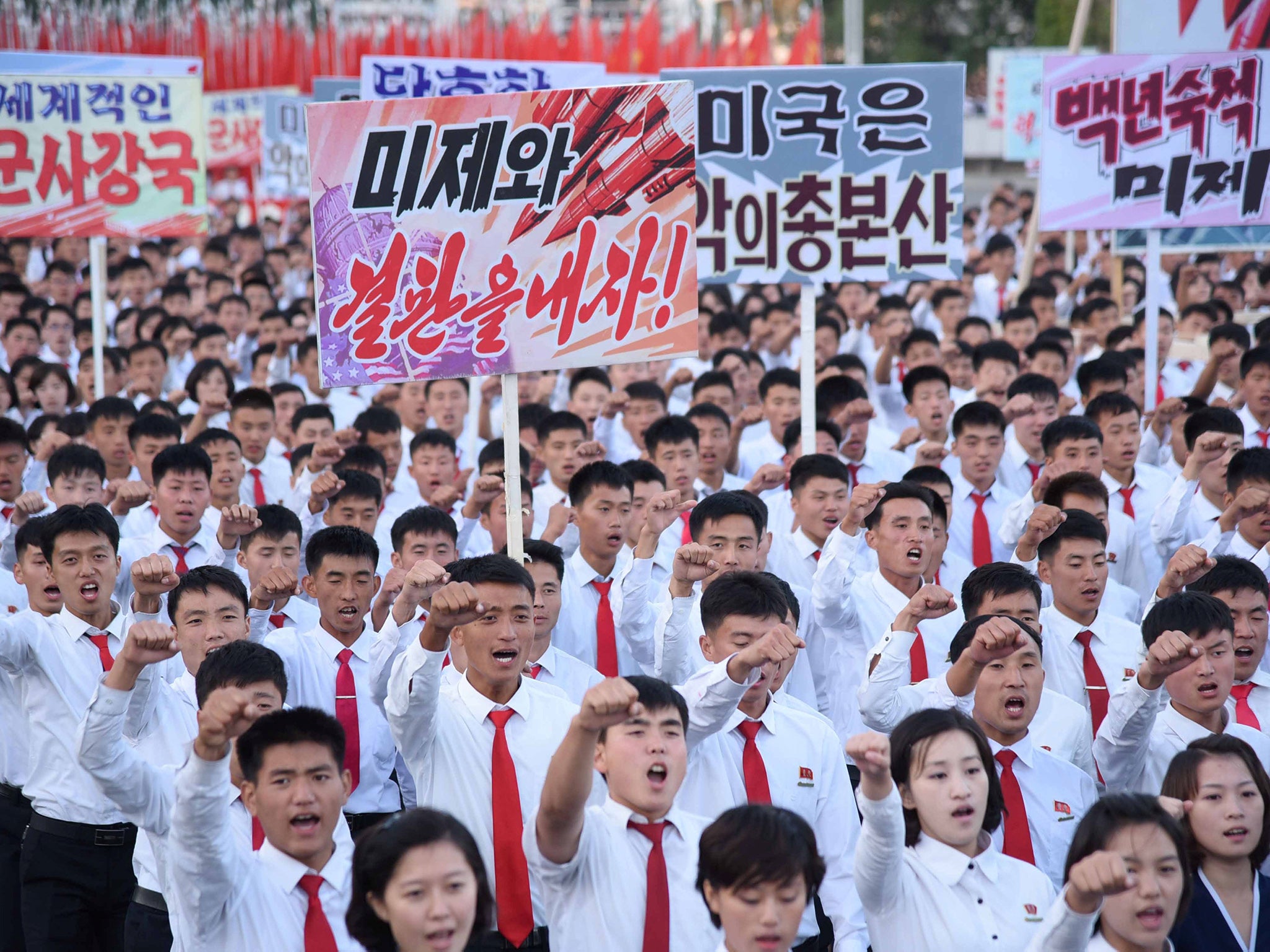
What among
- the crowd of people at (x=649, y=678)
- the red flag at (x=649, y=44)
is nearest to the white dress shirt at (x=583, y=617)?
the crowd of people at (x=649, y=678)

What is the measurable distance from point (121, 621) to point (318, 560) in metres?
0.78

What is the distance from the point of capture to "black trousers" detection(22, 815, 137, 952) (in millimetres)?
5371

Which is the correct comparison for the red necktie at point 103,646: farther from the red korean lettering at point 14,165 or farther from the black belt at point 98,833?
the red korean lettering at point 14,165

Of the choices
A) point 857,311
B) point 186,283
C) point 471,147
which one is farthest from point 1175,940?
point 186,283

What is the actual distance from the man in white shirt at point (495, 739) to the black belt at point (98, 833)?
1.40m

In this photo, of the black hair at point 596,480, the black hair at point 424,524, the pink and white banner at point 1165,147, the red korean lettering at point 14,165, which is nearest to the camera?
the black hair at point 424,524

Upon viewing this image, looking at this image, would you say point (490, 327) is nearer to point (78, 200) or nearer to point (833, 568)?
point (833, 568)

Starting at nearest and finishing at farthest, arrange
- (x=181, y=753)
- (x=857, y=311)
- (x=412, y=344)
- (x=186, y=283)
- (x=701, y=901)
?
1. (x=701, y=901)
2. (x=181, y=753)
3. (x=412, y=344)
4. (x=857, y=311)
5. (x=186, y=283)

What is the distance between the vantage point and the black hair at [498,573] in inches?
183

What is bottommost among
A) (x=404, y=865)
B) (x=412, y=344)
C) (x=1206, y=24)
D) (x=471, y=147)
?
(x=404, y=865)

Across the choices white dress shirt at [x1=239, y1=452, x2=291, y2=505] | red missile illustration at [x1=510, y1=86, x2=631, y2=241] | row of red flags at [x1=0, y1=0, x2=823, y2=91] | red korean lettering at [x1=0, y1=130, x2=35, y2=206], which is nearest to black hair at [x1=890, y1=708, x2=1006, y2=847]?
red missile illustration at [x1=510, y1=86, x2=631, y2=241]

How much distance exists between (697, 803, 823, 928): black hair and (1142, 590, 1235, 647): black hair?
2.08 metres

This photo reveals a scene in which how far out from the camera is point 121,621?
5699mm

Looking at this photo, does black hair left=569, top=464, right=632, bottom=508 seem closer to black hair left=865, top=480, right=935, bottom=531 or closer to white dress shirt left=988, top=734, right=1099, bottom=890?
black hair left=865, top=480, right=935, bottom=531
